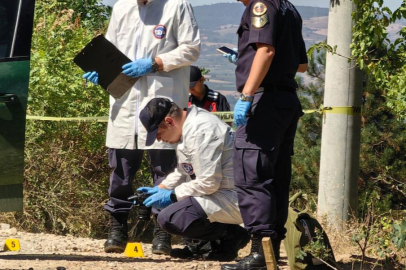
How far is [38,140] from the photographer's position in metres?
8.05

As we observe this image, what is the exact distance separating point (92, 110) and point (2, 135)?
3610 mm

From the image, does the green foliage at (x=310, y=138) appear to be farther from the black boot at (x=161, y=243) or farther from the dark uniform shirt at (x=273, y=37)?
the dark uniform shirt at (x=273, y=37)

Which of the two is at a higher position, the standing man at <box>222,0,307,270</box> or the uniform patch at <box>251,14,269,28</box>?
the uniform patch at <box>251,14,269,28</box>

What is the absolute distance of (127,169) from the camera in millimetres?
5816

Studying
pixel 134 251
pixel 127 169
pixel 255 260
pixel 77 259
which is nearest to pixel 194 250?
pixel 134 251

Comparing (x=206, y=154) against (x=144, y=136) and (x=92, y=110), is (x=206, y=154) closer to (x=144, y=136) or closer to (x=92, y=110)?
(x=144, y=136)

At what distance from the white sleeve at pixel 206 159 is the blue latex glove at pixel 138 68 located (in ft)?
2.38

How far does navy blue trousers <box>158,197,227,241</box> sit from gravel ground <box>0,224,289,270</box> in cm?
20

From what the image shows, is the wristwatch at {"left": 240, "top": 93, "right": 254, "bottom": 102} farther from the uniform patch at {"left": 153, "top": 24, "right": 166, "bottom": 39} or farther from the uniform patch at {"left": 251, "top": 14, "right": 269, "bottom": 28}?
the uniform patch at {"left": 153, "top": 24, "right": 166, "bottom": 39}

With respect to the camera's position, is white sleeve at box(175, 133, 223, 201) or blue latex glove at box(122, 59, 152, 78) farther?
blue latex glove at box(122, 59, 152, 78)

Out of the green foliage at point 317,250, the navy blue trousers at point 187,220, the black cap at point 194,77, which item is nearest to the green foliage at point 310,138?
the black cap at point 194,77

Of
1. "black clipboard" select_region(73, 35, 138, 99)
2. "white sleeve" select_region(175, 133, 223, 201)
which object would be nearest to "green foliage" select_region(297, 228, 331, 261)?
"white sleeve" select_region(175, 133, 223, 201)

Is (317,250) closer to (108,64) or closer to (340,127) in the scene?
(108,64)

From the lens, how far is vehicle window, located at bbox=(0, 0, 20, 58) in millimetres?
4871
